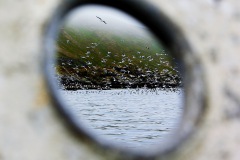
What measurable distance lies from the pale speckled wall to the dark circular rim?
34 millimetres

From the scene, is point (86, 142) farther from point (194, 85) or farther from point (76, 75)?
point (76, 75)

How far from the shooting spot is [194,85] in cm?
323

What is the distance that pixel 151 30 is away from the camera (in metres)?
3.38

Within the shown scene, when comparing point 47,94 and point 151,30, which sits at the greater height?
point 151,30

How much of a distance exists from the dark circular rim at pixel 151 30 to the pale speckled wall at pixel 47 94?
34mm

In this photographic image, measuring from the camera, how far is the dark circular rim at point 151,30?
10.1 feet

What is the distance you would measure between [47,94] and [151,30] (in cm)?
80

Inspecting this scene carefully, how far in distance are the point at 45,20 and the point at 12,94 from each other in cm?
48

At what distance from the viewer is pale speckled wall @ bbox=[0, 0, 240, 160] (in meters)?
3.07

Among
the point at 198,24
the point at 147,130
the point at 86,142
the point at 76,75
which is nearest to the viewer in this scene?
the point at 86,142

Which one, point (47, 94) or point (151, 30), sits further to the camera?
point (151, 30)

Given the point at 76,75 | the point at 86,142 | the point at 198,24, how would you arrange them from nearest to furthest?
the point at 86,142, the point at 198,24, the point at 76,75

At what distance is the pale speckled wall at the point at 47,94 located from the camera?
121 inches

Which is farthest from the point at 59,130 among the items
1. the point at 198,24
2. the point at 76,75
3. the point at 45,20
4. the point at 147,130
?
the point at 76,75
